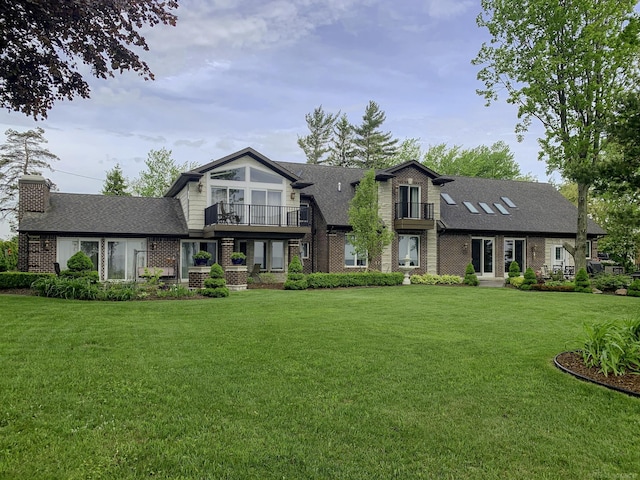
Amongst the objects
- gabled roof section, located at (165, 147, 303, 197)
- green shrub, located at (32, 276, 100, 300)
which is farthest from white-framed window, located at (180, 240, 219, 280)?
green shrub, located at (32, 276, 100, 300)

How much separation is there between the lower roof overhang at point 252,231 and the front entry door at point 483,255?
30.1 ft

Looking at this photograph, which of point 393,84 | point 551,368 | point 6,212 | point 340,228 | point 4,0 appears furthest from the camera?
point 6,212

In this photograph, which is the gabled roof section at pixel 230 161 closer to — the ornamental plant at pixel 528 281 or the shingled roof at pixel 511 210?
the shingled roof at pixel 511 210

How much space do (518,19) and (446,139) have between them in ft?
83.4

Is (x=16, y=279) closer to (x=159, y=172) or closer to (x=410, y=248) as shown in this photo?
(x=410, y=248)

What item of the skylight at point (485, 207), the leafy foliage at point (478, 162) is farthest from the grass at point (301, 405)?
the leafy foliage at point (478, 162)

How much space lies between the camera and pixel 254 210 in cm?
2025

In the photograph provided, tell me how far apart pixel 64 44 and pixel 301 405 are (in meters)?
5.69

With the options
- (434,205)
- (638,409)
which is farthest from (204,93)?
(638,409)

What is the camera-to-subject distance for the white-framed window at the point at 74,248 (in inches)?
715

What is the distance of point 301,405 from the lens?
426 cm

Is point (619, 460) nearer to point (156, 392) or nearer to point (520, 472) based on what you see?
point (520, 472)

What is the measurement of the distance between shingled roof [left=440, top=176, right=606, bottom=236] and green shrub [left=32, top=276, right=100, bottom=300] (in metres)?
16.0

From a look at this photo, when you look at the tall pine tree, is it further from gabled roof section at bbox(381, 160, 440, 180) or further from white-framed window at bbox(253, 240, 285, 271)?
white-framed window at bbox(253, 240, 285, 271)
